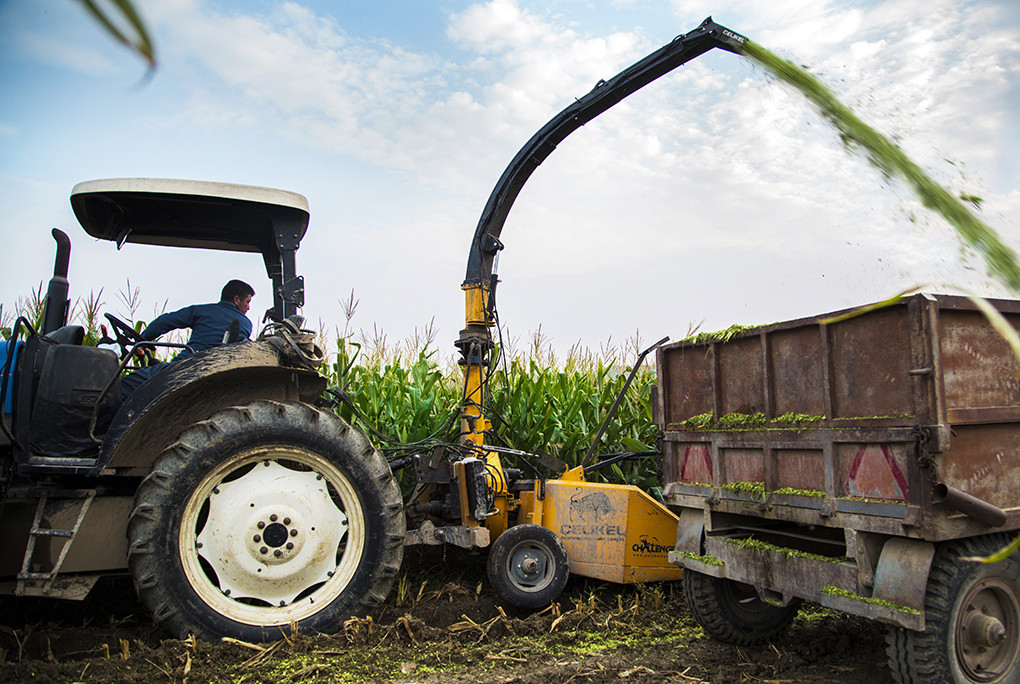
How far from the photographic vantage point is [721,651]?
4051 millimetres

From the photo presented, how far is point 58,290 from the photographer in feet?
13.8

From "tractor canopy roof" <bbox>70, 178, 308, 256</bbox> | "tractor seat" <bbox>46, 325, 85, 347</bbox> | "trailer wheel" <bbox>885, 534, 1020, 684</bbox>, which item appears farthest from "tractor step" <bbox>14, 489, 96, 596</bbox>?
"trailer wheel" <bbox>885, 534, 1020, 684</bbox>

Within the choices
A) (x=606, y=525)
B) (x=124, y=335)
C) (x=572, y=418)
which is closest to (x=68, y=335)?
(x=124, y=335)

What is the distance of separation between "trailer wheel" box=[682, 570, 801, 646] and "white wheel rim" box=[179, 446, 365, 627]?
1897 millimetres

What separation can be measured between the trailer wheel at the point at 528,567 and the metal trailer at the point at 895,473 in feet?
3.14

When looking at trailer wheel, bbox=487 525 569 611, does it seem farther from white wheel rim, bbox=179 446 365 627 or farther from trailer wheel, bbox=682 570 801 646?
white wheel rim, bbox=179 446 365 627

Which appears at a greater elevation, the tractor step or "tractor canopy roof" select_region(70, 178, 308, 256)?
"tractor canopy roof" select_region(70, 178, 308, 256)

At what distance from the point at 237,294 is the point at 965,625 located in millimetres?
4285

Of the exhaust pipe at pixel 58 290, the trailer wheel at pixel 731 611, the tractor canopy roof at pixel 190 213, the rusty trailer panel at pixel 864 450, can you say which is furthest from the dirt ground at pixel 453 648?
the tractor canopy roof at pixel 190 213

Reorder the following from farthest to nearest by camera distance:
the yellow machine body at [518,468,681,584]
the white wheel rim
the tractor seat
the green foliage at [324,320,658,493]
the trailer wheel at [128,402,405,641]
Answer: the green foliage at [324,320,658,493], the yellow machine body at [518,468,681,584], the tractor seat, the white wheel rim, the trailer wheel at [128,402,405,641]

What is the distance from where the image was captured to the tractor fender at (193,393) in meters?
3.70

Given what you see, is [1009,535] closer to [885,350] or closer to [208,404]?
[885,350]

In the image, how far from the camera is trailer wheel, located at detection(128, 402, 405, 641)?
3496mm

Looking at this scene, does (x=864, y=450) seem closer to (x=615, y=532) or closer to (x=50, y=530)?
(x=615, y=532)
